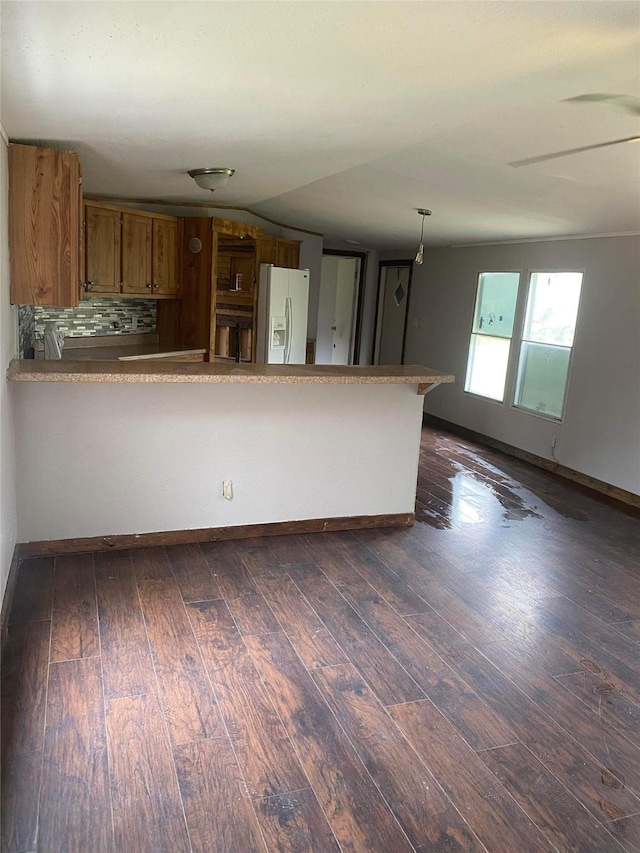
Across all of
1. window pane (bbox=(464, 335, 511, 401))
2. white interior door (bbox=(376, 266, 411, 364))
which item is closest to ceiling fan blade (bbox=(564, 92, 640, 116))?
window pane (bbox=(464, 335, 511, 401))

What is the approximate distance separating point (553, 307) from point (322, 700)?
15.8ft

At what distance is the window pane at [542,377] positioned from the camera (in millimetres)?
5969

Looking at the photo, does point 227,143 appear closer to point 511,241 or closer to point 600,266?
point 600,266

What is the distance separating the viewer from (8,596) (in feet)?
9.45

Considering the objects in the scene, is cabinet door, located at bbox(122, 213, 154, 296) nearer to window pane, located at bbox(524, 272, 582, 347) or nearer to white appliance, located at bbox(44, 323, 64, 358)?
white appliance, located at bbox(44, 323, 64, 358)

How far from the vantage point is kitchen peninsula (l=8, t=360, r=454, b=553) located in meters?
3.33

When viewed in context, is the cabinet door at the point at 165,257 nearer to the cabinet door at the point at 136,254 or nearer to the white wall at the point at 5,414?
the cabinet door at the point at 136,254

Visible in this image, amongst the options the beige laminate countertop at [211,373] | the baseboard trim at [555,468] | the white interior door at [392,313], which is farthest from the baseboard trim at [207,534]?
the white interior door at [392,313]

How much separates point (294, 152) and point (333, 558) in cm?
224

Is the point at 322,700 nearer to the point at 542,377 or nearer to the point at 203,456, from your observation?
the point at 203,456

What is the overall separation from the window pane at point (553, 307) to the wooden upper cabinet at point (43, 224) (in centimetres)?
447

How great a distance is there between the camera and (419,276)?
8305 millimetres

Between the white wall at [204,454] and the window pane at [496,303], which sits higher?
the window pane at [496,303]

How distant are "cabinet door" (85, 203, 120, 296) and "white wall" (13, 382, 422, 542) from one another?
80.7 inches
